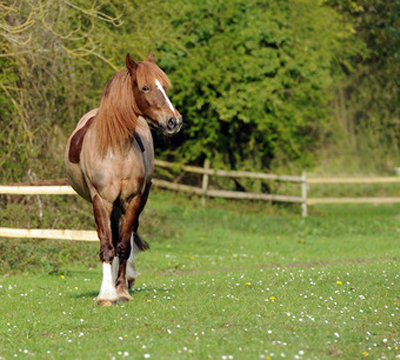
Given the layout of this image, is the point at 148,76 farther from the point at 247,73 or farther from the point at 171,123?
the point at 247,73

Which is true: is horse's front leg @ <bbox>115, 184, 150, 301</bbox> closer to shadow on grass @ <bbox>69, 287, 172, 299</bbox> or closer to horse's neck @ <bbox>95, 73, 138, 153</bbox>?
shadow on grass @ <bbox>69, 287, 172, 299</bbox>

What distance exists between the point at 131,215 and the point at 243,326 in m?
2.47

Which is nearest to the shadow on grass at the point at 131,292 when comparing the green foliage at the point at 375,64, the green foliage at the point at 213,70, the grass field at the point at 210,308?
the grass field at the point at 210,308

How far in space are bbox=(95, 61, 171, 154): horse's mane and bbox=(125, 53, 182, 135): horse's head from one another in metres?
0.03

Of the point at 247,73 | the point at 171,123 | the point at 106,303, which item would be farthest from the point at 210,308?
the point at 247,73

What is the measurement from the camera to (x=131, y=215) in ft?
28.3

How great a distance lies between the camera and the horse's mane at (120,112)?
8289 millimetres

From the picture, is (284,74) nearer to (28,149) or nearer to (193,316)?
(28,149)

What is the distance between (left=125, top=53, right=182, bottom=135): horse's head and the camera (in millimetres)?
7844

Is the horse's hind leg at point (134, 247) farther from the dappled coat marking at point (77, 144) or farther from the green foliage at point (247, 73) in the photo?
the green foliage at point (247, 73)

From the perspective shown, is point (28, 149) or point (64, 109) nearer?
point (28, 149)

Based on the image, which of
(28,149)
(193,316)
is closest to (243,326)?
(193,316)

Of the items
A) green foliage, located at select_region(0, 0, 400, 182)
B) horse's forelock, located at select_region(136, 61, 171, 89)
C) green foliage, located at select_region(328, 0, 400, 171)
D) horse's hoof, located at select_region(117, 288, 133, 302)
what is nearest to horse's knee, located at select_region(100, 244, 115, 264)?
horse's hoof, located at select_region(117, 288, 133, 302)

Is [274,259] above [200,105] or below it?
below
